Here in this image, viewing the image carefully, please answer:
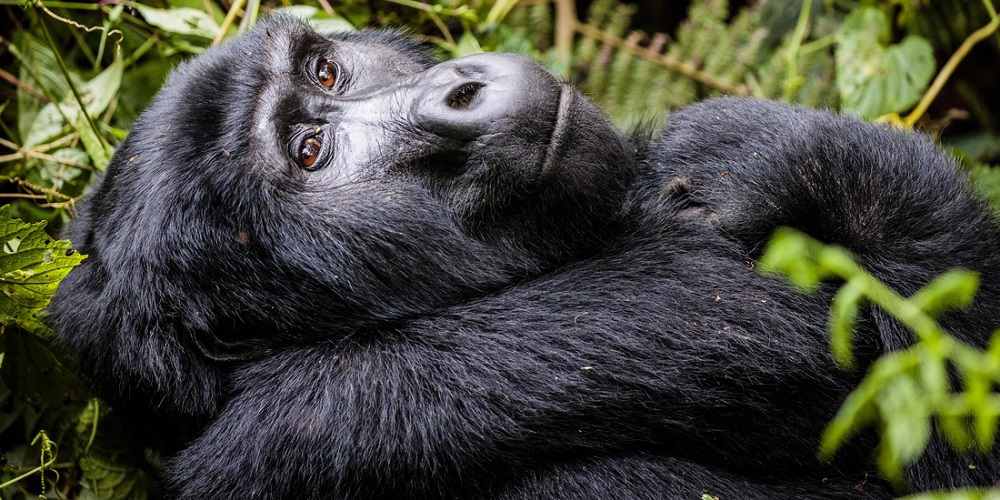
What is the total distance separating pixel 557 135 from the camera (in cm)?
242

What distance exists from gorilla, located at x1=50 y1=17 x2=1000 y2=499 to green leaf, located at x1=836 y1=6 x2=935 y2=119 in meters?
1.34

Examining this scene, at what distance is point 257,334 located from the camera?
8.15ft

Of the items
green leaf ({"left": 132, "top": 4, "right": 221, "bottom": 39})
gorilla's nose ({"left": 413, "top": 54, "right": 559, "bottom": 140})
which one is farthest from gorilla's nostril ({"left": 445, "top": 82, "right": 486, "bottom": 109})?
green leaf ({"left": 132, "top": 4, "right": 221, "bottom": 39})

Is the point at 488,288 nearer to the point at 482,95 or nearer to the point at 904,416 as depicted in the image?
the point at 482,95

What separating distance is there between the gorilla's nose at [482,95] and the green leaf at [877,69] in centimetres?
181

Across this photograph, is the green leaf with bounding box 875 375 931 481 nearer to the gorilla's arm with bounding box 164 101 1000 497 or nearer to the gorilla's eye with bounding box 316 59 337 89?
the gorilla's arm with bounding box 164 101 1000 497

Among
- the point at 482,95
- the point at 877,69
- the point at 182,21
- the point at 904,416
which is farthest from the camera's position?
the point at 877,69

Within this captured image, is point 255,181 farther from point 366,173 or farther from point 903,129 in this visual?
point 903,129

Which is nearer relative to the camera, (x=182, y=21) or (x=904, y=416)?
(x=904, y=416)

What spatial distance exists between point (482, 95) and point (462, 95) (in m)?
0.06

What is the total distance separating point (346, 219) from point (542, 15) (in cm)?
269

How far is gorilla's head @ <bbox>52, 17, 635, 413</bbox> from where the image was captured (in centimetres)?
241

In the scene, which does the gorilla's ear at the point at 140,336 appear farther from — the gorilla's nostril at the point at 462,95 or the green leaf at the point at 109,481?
the gorilla's nostril at the point at 462,95

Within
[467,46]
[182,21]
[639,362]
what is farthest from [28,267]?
[467,46]
